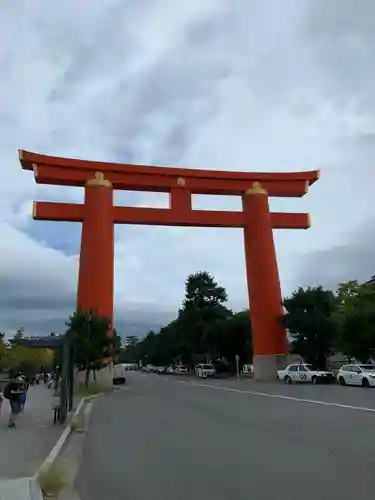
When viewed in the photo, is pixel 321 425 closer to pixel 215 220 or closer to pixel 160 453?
pixel 160 453

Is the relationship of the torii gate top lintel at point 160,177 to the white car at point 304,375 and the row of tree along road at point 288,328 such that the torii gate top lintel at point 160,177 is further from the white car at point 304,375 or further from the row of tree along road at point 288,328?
the white car at point 304,375

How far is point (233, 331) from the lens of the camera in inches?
2618

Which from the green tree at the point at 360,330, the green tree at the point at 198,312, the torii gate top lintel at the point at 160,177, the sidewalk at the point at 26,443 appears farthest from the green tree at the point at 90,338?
the green tree at the point at 198,312

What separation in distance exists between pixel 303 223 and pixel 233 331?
24.7 metres

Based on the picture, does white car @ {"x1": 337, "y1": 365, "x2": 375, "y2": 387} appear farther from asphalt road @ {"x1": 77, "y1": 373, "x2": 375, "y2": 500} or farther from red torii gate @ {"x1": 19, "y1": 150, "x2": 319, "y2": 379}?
asphalt road @ {"x1": 77, "y1": 373, "x2": 375, "y2": 500}

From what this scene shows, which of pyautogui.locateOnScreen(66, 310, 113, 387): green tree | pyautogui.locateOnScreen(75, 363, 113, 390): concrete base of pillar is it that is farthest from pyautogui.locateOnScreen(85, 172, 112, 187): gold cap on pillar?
pyautogui.locateOnScreen(75, 363, 113, 390): concrete base of pillar

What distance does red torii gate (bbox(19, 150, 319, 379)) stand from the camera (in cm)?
4134

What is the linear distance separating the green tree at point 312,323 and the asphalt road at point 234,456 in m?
28.6

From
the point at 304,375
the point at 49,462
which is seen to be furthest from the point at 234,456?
the point at 304,375

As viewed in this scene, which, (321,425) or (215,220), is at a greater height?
(215,220)

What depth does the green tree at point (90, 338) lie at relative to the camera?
35.6 metres

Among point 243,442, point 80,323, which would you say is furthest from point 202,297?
point 243,442

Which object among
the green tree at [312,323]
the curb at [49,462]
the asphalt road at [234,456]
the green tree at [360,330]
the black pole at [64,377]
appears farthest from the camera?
the green tree at [312,323]

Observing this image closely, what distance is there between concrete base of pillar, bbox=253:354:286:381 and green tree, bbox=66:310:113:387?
41.6 ft
